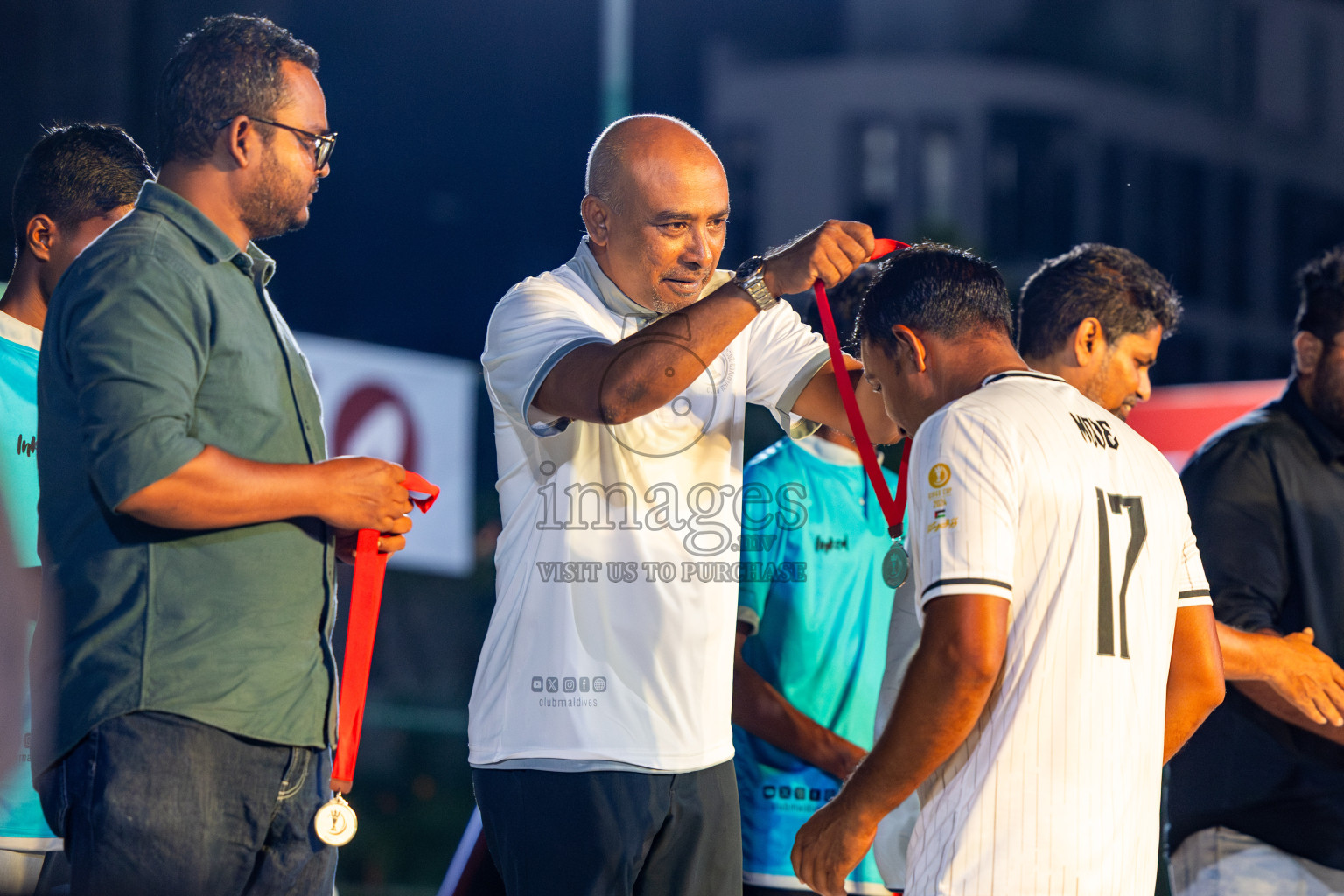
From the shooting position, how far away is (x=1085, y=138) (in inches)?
1400

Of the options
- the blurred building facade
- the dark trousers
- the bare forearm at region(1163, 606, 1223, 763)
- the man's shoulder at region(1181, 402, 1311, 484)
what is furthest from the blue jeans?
the blurred building facade

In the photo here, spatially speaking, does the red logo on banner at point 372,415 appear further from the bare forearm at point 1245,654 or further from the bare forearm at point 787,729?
the bare forearm at point 1245,654

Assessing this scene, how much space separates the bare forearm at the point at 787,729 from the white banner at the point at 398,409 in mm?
3086

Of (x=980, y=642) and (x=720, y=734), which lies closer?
(x=980, y=642)

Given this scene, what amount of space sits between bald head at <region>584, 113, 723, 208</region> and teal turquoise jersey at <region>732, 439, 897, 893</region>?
943mm

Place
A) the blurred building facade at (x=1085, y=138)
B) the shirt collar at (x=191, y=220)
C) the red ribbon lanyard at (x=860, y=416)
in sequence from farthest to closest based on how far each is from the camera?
1. the blurred building facade at (x=1085, y=138)
2. the red ribbon lanyard at (x=860, y=416)
3. the shirt collar at (x=191, y=220)

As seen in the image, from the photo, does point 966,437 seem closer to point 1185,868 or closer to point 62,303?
point 62,303

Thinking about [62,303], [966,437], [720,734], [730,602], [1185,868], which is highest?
[62,303]

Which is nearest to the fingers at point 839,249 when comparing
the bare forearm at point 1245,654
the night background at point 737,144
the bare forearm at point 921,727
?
the bare forearm at point 921,727

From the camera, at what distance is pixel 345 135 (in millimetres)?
10750

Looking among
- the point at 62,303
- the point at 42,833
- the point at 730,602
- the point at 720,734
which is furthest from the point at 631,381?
the point at 42,833

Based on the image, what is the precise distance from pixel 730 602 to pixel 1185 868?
5.33ft

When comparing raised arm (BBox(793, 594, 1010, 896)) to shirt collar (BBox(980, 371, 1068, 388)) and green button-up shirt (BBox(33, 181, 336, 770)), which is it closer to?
shirt collar (BBox(980, 371, 1068, 388))

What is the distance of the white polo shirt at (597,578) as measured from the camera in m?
2.68
